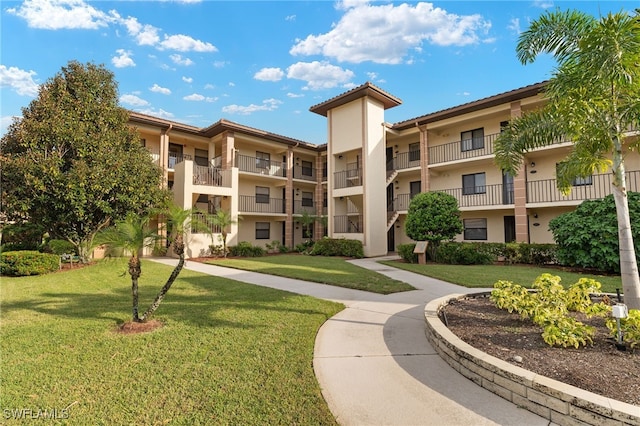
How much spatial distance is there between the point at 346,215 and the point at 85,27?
16085 millimetres

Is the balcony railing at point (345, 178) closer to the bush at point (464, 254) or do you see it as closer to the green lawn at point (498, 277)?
the bush at point (464, 254)

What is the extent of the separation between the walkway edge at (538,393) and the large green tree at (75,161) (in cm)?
1486

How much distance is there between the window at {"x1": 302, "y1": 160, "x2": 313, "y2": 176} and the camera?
1041 inches

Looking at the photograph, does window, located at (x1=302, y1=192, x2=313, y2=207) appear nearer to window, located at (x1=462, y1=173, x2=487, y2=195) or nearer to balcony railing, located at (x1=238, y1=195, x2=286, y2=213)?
balcony railing, located at (x1=238, y1=195, x2=286, y2=213)

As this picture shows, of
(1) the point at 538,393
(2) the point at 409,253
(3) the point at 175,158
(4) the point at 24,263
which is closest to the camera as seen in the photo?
(1) the point at 538,393

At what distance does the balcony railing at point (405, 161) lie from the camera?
2189cm

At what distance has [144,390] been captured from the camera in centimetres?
322

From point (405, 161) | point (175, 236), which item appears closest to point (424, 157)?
point (405, 161)

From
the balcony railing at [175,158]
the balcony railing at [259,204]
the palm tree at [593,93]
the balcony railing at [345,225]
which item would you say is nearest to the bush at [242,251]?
the balcony railing at [259,204]

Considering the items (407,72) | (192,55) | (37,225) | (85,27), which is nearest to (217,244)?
(37,225)

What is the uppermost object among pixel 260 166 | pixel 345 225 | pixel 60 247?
pixel 260 166

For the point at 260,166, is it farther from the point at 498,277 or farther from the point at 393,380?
the point at 393,380

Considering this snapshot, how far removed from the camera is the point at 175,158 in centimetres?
2147

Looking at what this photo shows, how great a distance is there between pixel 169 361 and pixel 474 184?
19.6m
